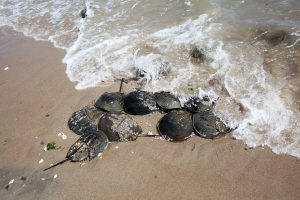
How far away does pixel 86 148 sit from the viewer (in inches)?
168

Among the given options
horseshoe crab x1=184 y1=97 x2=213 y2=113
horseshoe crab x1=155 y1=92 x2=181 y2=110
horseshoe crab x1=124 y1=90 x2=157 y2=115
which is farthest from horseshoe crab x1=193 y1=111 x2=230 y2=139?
horseshoe crab x1=124 y1=90 x2=157 y2=115

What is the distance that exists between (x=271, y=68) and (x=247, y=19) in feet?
6.47

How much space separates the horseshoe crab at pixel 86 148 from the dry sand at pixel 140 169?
8 centimetres

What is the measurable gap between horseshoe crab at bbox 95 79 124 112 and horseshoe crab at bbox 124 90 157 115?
0.11 metres

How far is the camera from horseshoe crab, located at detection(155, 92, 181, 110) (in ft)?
15.5

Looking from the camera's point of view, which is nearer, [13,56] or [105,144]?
[105,144]

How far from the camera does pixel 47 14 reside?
879cm

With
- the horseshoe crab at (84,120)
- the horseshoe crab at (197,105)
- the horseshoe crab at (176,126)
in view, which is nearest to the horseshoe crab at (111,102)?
the horseshoe crab at (84,120)

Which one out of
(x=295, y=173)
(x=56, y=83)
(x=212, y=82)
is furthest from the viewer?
(x=56, y=83)

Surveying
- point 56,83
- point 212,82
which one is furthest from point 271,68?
point 56,83

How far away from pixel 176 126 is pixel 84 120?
1437mm

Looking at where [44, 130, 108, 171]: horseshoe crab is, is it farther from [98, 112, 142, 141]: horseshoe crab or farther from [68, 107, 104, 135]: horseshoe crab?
[68, 107, 104, 135]: horseshoe crab

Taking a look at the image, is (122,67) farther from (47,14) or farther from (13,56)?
(47,14)

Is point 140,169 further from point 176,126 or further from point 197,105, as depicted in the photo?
point 197,105
